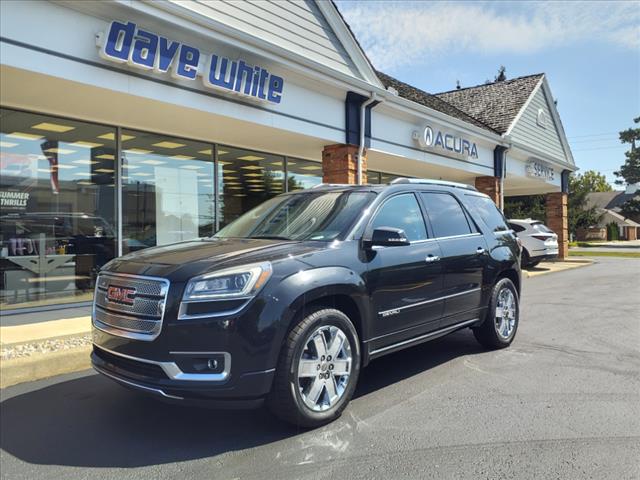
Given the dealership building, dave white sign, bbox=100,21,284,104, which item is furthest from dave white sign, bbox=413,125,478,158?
dave white sign, bbox=100,21,284,104

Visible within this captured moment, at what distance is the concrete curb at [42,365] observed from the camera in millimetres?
4645

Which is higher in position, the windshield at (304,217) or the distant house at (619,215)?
the distant house at (619,215)

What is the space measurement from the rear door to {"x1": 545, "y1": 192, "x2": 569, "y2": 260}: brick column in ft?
59.2

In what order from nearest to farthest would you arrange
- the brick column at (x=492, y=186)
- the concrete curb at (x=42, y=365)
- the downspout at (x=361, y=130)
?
the concrete curb at (x=42, y=365), the downspout at (x=361, y=130), the brick column at (x=492, y=186)

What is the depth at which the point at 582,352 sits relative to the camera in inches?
223

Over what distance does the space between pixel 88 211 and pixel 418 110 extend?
7265 mm

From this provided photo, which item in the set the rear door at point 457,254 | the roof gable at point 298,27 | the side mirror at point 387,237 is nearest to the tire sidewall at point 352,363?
the side mirror at point 387,237

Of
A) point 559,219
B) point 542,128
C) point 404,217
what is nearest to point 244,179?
point 404,217

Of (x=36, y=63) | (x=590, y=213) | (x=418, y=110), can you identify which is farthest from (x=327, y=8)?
(x=590, y=213)

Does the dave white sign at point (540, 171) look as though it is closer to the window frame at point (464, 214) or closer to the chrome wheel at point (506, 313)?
the chrome wheel at point (506, 313)

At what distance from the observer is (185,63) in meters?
6.95

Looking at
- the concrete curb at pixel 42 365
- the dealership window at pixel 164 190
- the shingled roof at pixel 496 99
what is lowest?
the concrete curb at pixel 42 365

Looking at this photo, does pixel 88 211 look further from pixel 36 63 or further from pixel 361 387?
pixel 361 387

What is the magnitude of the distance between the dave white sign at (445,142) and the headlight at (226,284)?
362 inches
